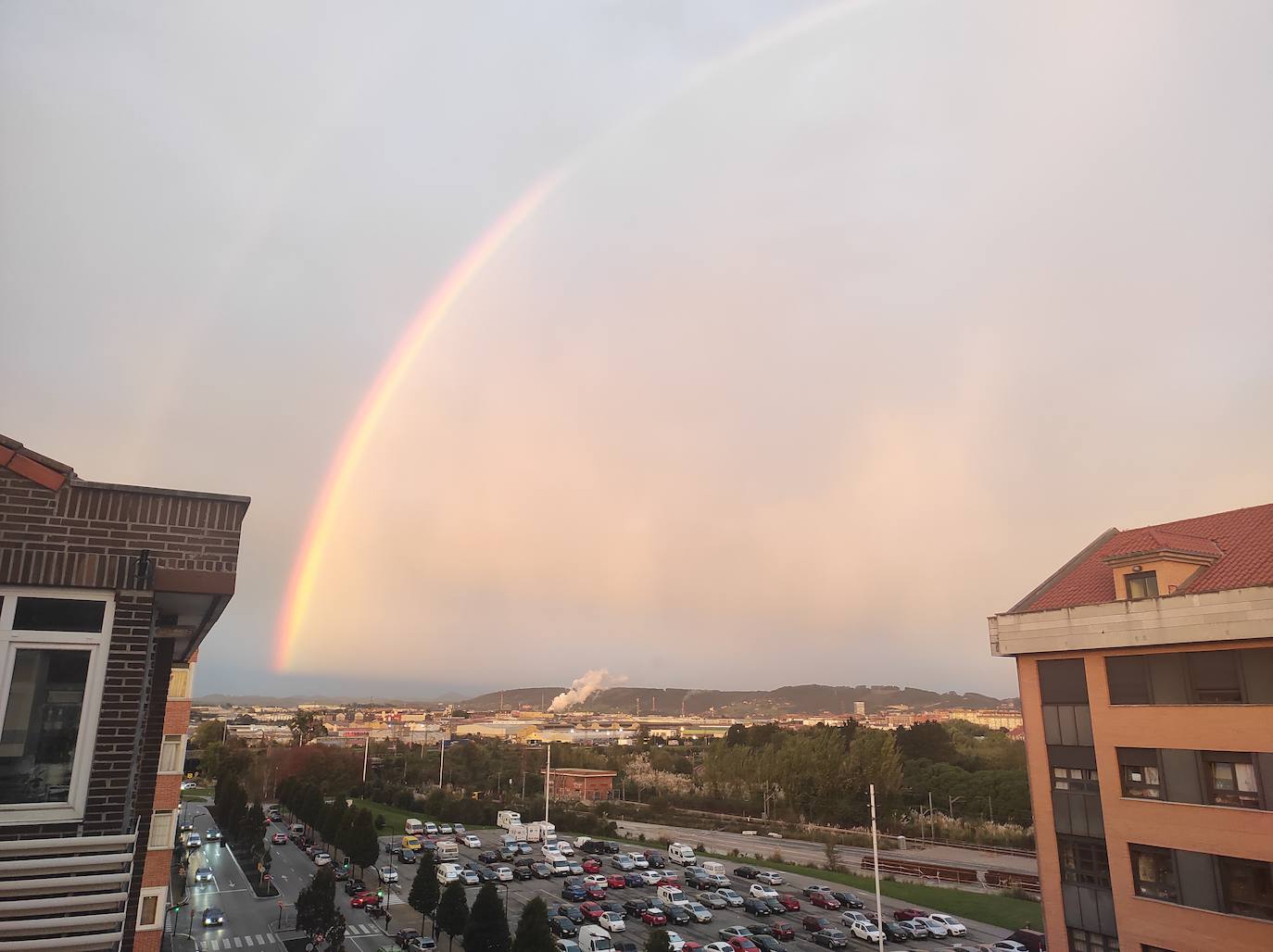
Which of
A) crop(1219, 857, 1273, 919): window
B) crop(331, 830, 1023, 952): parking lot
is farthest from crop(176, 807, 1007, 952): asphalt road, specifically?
crop(1219, 857, 1273, 919): window

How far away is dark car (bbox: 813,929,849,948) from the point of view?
3266 cm

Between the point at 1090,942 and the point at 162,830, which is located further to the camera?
the point at 162,830

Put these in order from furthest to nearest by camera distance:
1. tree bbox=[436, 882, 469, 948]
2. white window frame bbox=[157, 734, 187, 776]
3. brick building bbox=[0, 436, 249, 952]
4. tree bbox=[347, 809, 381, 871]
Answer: tree bbox=[347, 809, 381, 871] → tree bbox=[436, 882, 469, 948] → white window frame bbox=[157, 734, 187, 776] → brick building bbox=[0, 436, 249, 952]

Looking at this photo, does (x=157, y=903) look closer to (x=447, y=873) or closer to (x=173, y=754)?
(x=173, y=754)

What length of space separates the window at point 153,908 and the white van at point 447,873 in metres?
22.1

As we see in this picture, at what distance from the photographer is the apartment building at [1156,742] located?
17906mm

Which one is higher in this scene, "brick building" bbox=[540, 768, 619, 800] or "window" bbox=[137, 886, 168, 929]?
"window" bbox=[137, 886, 168, 929]

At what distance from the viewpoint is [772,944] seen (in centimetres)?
3125

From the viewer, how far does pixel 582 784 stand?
86938 millimetres

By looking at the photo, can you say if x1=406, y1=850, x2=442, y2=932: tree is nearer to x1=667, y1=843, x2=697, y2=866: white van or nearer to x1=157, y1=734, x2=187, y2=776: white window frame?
x1=157, y1=734, x2=187, y2=776: white window frame

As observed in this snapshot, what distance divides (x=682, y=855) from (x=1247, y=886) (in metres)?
38.4

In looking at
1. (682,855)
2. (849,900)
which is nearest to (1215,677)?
(849,900)

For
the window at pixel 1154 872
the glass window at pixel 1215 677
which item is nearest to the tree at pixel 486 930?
the window at pixel 1154 872

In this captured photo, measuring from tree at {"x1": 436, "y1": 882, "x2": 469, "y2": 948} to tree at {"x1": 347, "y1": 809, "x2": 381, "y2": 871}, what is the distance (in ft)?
44.2
